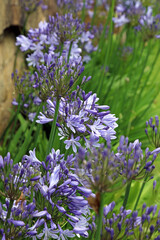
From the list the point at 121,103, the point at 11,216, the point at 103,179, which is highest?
the point at 121,103

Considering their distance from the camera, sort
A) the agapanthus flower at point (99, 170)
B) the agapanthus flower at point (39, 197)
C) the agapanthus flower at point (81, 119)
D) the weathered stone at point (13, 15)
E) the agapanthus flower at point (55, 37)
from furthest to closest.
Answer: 1. the weathered stone at point (13, 15)
2. the agapanthus flower at point (55, 37)
3. the agapanthus flower at point (81, 119)
4. the agapanthus flower at point (39, 197)
5. the agapanthus flower at point (99, 170)

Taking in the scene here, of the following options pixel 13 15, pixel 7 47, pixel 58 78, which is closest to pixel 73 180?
pixel 58 78

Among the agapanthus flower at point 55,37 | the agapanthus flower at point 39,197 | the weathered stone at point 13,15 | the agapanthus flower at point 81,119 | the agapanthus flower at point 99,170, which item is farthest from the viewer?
the weathered stone at point 13,15

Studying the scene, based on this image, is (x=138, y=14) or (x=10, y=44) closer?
(x=138, y=14)

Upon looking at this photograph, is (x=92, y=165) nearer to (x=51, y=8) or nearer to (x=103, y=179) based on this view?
(x=103, y=179)

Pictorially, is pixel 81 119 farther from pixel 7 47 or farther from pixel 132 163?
pixel 7 47

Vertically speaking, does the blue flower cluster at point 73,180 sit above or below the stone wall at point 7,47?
below

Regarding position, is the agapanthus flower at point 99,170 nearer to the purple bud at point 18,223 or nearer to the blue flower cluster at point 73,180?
the blue flower cluster at point 73,180

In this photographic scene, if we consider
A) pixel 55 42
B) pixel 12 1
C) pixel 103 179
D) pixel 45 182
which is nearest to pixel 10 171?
pixel 45 182

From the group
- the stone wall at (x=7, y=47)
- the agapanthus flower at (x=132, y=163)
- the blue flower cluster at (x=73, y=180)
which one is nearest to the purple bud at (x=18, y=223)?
the blue flower cluster at (x=73, y=180)
